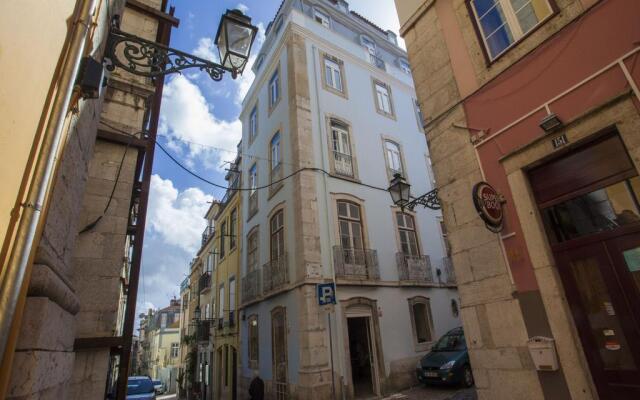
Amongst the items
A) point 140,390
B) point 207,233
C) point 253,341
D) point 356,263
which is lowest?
point 140,390

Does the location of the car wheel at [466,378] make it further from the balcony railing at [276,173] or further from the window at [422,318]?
the balcony railing at [276,173]

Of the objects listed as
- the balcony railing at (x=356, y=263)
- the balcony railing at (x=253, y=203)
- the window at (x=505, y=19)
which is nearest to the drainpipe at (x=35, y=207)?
the window at (x=505, y=19)

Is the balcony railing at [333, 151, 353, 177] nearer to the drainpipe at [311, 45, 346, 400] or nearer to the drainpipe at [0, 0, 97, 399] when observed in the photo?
the drainpipe at [311, 45, 346, 400]

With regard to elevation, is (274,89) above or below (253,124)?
above

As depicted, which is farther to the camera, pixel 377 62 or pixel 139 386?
pixel 377 62

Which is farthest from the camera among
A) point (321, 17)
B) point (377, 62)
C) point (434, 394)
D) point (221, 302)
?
point (221, 302)

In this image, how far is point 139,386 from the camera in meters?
13.6

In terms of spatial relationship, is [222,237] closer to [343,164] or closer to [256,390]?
[343,164]

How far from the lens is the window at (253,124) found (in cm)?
1766

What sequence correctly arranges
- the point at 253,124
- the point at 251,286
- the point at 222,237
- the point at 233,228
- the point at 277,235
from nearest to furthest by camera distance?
the point at 277,235, the point at 251,286, the point at 253,124, the point at 233,228, the point at 222,237

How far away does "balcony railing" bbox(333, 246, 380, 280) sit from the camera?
11484 mm

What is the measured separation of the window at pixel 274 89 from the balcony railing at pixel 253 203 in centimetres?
430

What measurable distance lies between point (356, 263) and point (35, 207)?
10.7 metres

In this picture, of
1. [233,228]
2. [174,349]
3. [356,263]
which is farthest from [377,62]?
[174,349]
